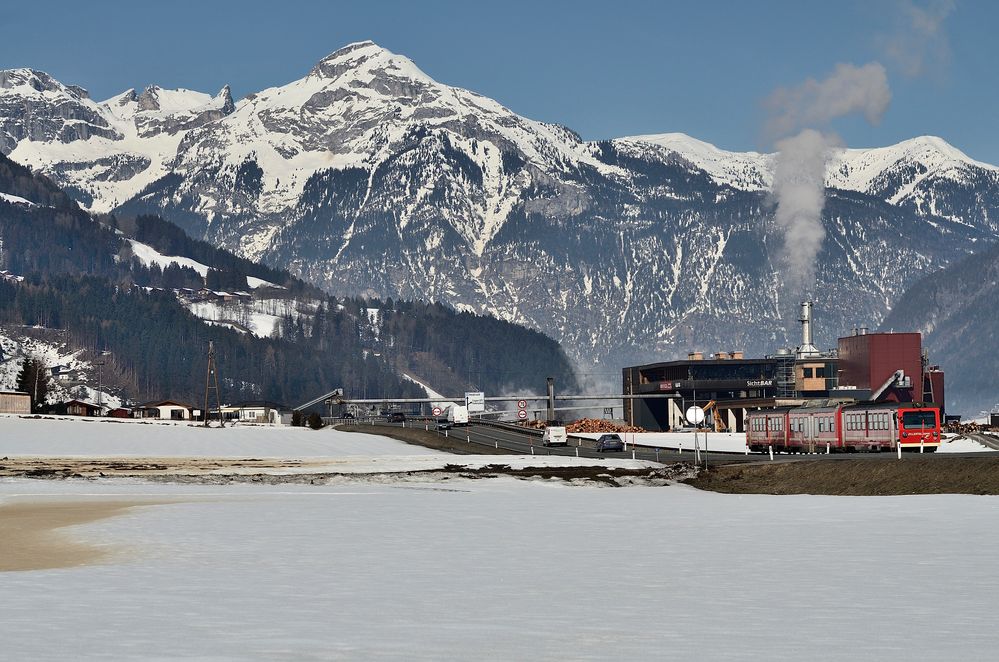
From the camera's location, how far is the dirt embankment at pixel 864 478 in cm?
7062

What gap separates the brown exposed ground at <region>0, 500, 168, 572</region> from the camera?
129ft

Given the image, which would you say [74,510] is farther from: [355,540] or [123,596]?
[123,596]

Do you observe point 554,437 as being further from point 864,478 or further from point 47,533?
point 47,533

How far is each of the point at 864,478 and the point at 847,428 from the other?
42304mm

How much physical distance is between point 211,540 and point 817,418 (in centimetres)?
8640

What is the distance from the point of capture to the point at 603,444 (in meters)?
136

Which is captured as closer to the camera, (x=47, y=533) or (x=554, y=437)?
(x=47, y=533)

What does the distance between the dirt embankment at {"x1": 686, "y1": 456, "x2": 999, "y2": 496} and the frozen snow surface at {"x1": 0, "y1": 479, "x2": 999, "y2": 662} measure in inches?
472

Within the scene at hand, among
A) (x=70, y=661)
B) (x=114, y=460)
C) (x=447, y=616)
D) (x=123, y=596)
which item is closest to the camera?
(x=70, y=661)

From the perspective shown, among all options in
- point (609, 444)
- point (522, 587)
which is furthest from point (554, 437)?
point (522, 587)

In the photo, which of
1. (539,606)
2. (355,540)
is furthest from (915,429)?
(539,606)

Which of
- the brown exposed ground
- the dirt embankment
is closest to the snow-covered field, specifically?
the brown exposed ground

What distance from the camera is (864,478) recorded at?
75.9 m

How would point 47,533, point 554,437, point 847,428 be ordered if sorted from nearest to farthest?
point 47,533, point 847,428, point 554,437
